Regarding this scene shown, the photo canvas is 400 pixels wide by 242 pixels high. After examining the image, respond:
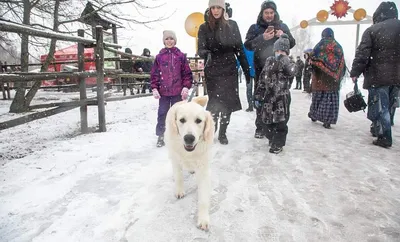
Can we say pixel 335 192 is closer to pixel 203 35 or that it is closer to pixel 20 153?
pixel 203 35

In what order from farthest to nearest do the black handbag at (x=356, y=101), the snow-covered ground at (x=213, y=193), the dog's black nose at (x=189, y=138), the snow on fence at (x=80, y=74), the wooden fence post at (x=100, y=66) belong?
the black handbag at (x=356, y=101) → the wooden fence post at (x=100, y=66) → the snow on fence at (x=80, y=74) → the dog's black nose at (x=189, y=138) → the snow-covered ground at (x=213, y=193)

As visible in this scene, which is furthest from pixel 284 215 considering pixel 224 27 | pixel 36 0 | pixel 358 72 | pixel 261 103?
pixel 36 0

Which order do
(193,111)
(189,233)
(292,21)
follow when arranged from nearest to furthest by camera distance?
1. (189,233)
2. (193,111)
3. (292,21)

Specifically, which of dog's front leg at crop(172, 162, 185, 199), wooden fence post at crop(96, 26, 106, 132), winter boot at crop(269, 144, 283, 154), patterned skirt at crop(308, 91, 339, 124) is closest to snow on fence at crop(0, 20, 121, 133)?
wooden fence post at crop(96, 26, 106, 132)

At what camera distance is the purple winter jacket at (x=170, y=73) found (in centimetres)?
435

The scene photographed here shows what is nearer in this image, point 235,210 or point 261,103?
point 235,210

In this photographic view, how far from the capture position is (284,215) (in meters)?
2.39

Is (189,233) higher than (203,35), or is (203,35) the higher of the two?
(203,35)

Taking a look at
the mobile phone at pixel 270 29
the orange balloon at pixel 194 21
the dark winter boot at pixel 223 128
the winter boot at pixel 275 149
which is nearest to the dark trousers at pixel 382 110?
the winter boot at pixel 275 149

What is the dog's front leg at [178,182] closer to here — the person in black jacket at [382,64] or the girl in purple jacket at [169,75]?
the girl in purple jacket at [169,75]

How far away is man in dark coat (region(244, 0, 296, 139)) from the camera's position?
4.49 meters

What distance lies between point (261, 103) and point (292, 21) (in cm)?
7098

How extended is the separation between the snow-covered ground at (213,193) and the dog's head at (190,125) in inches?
24.2

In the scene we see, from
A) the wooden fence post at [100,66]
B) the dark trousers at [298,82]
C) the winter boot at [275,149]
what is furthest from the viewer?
the dark trousers at [298,82]
